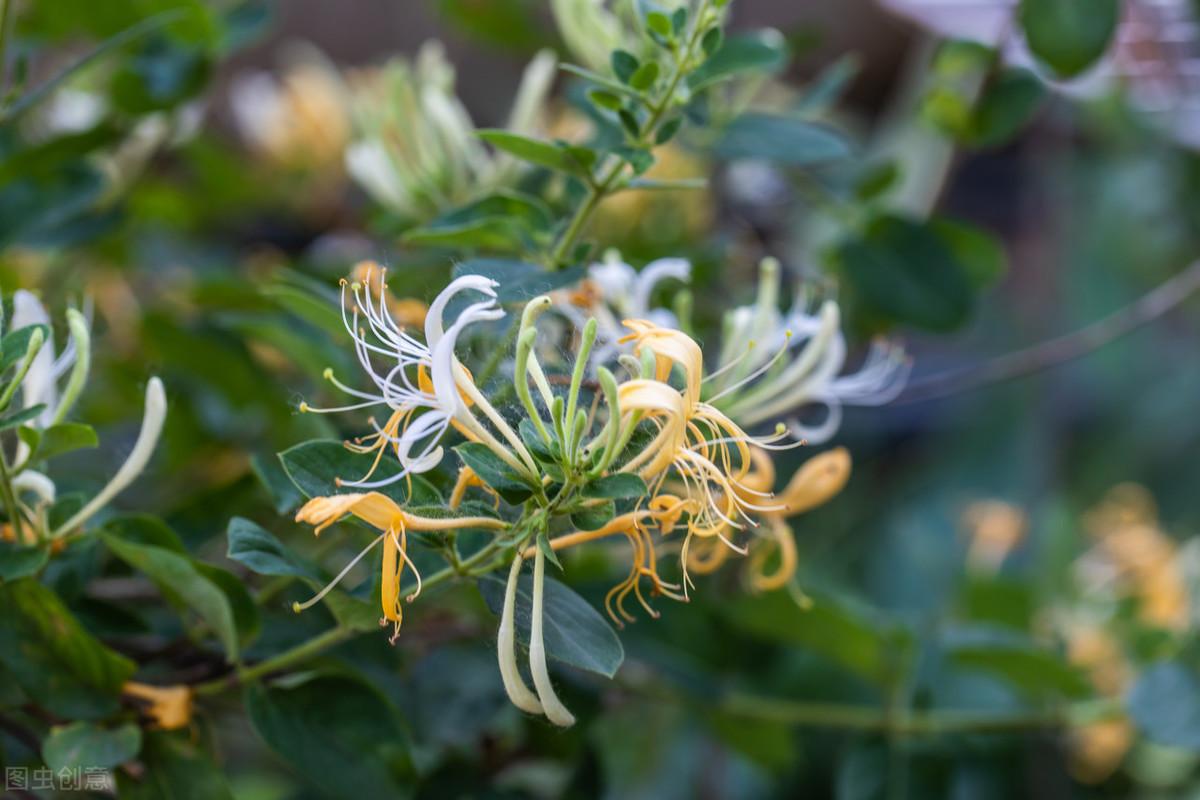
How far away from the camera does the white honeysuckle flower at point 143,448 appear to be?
0.42 metres

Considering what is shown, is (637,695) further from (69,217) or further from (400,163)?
(69,217)

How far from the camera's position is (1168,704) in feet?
2.26

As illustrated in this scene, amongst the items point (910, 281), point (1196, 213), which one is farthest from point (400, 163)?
point (1196, 213)

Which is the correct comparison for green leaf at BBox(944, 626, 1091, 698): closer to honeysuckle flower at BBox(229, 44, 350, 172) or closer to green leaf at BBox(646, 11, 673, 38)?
green leaf at BBox(646, 11, 673, 38)

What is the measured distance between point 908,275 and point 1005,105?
12 cm

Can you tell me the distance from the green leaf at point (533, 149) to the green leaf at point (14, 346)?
0.17 m

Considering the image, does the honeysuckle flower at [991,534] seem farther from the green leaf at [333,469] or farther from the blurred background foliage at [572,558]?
the green leaf at [333,469]

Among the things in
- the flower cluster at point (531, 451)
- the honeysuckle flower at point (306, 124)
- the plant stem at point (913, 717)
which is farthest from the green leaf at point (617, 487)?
the honeysuckle flower at point (306, 124)

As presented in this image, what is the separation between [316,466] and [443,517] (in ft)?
0.15

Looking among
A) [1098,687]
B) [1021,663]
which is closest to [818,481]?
[1021,663]

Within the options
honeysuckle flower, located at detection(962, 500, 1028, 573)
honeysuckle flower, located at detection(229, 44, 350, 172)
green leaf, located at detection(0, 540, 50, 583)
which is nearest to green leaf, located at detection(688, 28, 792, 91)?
green leaf, located at detection(0, 540, 50, 583)

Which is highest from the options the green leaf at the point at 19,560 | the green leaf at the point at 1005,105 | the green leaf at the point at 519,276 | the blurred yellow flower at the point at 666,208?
the green leaf at the point at 1005,105

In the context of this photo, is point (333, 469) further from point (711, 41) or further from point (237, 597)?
point (711, 41)

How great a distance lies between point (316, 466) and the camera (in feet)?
1.22
